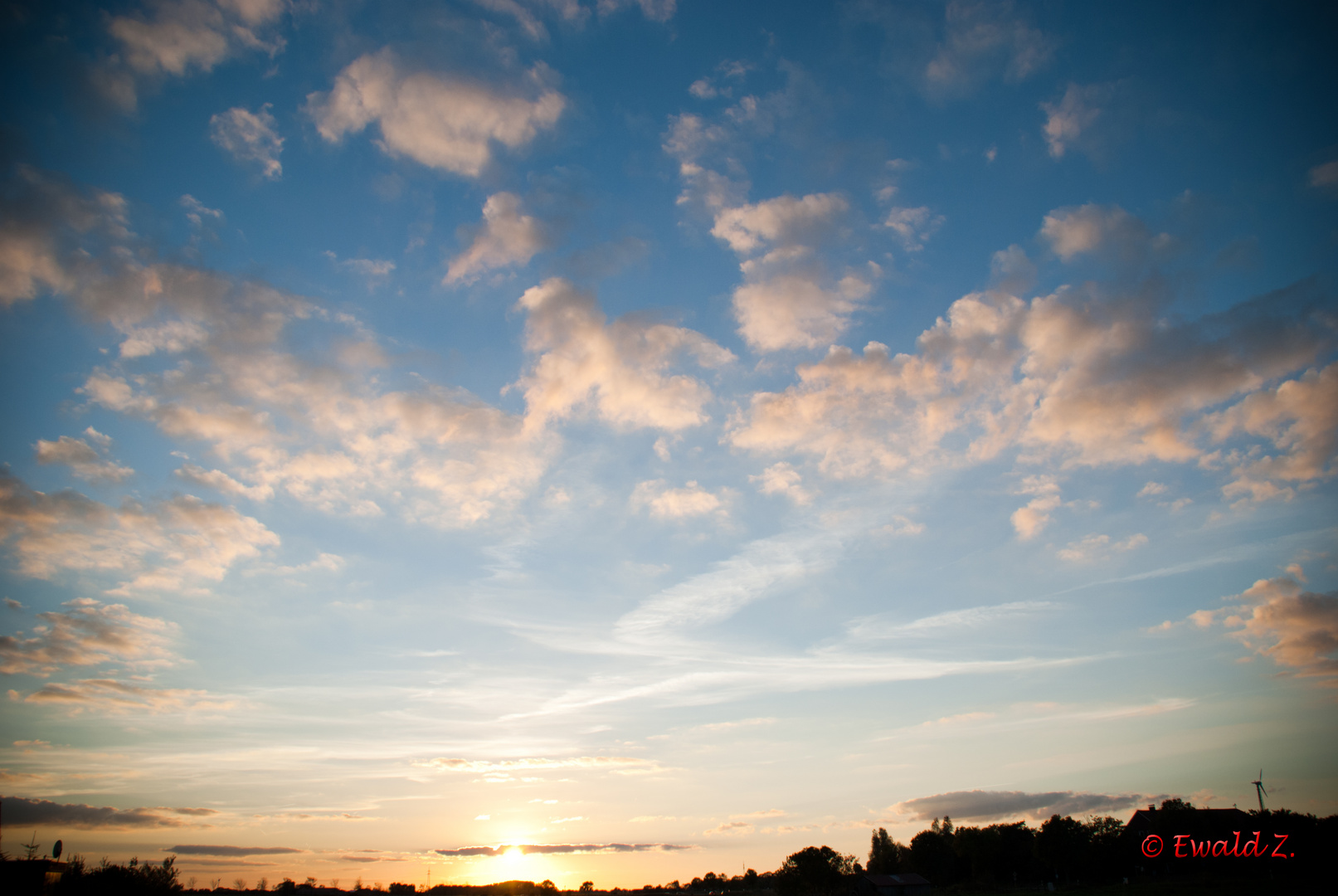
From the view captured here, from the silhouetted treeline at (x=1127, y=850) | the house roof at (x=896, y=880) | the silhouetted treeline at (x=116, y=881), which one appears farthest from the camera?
the house roof at (x=896, y=880)

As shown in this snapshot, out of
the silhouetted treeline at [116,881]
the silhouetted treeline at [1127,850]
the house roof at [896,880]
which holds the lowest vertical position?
the house roof at [896,880]

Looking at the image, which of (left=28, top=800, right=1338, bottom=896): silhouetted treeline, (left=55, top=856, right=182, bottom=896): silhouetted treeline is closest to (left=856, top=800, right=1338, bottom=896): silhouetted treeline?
(left=28, top=800, right=1338, bottom=896): silhouetted treeline

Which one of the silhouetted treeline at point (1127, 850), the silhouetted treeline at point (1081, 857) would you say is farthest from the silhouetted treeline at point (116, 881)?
the silhouetted treeline at point (1127, 850)

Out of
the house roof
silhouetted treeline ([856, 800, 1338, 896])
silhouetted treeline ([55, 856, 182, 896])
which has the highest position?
silhouetted treeline ([55, 856, 182, 896])

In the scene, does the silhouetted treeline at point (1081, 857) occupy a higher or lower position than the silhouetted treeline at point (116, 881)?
lower

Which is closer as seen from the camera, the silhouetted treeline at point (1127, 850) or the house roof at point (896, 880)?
the silhouetted treeline at point (1127, 850)

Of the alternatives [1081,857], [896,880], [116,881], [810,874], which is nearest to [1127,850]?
[1081,857]

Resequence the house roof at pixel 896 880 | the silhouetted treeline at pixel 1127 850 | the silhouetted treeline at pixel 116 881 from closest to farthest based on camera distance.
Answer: the silhouetted treeline at pixel 116 881, the silhouetted treeline at pixel 1127 850, the house roof at pixel 896 880
